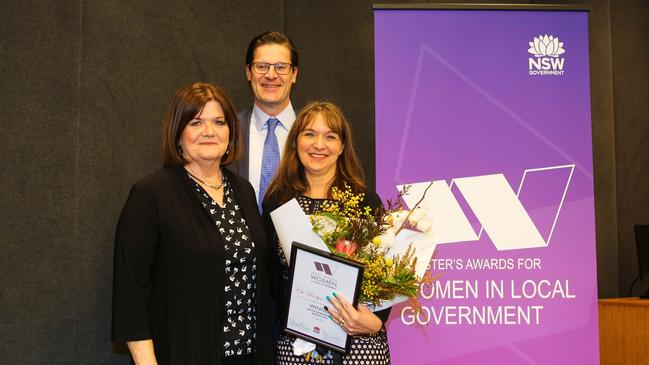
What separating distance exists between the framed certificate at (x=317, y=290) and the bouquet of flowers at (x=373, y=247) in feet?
0.19

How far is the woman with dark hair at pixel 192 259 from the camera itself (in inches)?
83.8

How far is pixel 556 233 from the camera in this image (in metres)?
3.37

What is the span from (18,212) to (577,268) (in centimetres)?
285

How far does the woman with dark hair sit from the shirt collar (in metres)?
0.82

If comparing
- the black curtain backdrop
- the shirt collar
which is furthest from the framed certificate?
the black curtain backdrop

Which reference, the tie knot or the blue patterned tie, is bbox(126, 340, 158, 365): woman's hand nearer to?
the blue patterned tie

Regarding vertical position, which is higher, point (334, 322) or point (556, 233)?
point (556, 233)

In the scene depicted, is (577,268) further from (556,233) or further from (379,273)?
(379,273)

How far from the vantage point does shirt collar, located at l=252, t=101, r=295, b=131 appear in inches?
128

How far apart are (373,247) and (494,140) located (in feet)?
4.74

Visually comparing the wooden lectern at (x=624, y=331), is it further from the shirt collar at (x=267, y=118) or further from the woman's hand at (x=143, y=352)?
the woman's hand at (x=143, y=352)

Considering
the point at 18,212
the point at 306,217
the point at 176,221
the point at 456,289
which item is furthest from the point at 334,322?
the point at 18,212

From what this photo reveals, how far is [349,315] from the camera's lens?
7.28ft

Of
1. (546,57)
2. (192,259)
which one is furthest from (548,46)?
(192,259)
